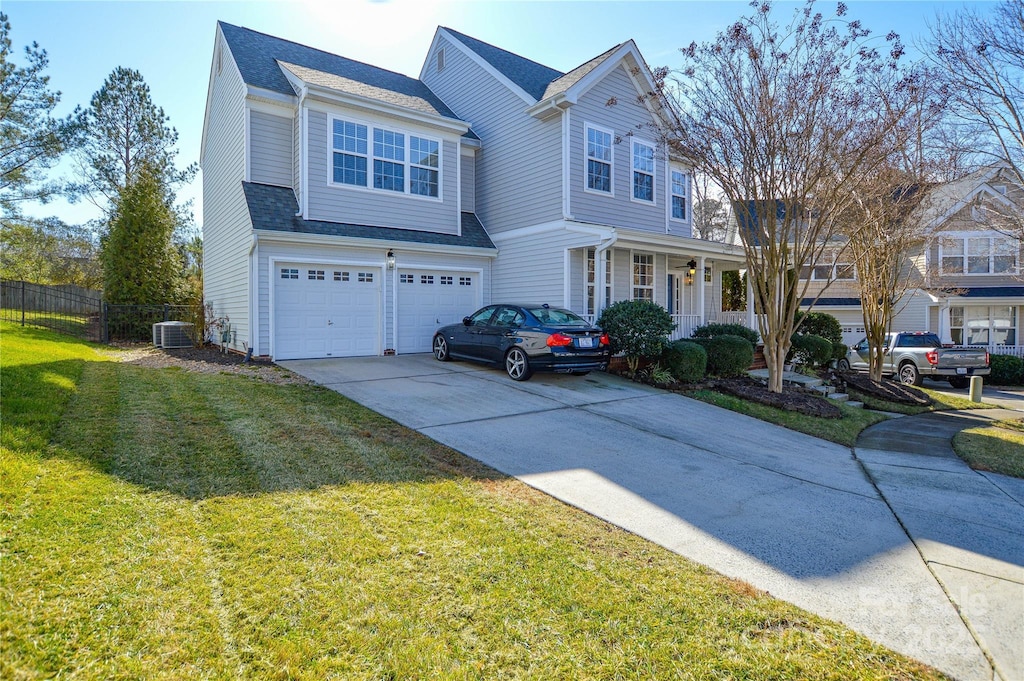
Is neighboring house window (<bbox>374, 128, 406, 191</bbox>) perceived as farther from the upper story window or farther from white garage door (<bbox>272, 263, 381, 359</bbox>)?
white garage door (<bbox>272, 263, 381, 359</bbox>)

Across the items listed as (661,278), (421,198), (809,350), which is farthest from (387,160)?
(809,350)

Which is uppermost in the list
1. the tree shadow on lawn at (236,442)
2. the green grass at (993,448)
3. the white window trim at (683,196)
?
the white window trim at (683,196)

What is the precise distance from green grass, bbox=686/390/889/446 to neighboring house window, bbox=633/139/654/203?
6.89 metres

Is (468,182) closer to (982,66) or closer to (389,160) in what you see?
(389,160)

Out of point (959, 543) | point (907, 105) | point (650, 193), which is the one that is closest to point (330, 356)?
point (650, 193)

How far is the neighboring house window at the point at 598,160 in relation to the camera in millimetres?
13703

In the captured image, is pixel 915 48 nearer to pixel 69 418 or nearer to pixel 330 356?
pixel 330 356

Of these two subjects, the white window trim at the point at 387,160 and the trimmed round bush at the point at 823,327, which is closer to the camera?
the white window trim at the point at 387,160

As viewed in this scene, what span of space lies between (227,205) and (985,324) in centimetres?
3024

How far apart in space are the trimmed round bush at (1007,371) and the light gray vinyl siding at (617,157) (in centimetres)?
1465

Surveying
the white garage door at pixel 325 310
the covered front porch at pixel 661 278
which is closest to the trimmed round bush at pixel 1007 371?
the covered front porch at pixel 661 278

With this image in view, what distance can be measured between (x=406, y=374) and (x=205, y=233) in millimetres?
11253

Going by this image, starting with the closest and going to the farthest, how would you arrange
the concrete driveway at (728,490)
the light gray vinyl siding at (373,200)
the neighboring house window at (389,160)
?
1. the concrete driveway at (728,490)
2. the light gray vinyl siding at (373,200)
3. the neighboring house window at (389,160)

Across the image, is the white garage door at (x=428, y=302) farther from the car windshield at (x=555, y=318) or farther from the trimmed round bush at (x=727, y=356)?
the trimmed round bush at (x=727, y=356)
